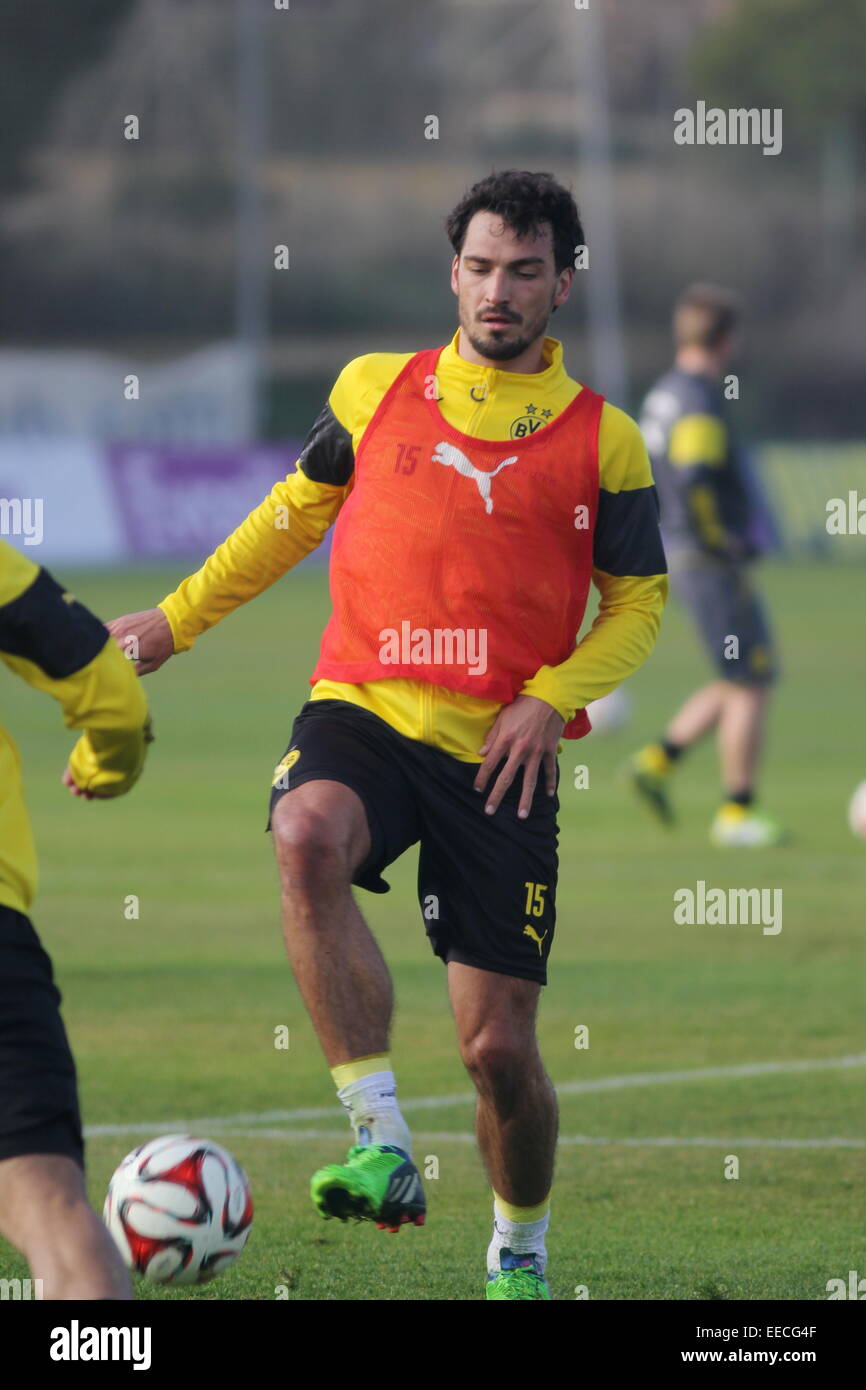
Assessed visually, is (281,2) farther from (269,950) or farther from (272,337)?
(272,337)

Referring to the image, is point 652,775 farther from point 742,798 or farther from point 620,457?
point 620,457

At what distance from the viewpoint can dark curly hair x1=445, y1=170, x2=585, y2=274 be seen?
591 cm

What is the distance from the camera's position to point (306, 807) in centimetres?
555

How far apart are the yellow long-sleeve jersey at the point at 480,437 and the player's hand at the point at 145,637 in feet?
0.15

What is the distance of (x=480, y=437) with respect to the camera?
19.3ft

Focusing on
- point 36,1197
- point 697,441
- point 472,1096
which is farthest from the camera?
point 697,441

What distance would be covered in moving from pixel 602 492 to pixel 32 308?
58.7m

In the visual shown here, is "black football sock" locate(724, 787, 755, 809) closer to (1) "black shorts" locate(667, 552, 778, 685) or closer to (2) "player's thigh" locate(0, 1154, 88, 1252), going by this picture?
(1) "black shorts" locate(667, 552, 778, 685)

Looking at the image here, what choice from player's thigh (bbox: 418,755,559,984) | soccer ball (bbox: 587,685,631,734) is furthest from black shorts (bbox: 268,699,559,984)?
soccer ball (bbox: 587,685,631,734)

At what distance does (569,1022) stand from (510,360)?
4095 mm

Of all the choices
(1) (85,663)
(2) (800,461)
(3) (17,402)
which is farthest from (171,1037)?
(3) (17,402)

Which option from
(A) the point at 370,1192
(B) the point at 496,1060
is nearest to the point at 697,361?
(B) the point at 496,1060

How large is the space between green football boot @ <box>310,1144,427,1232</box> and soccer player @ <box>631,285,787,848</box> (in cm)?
868

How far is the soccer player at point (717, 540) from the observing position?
538 inches
